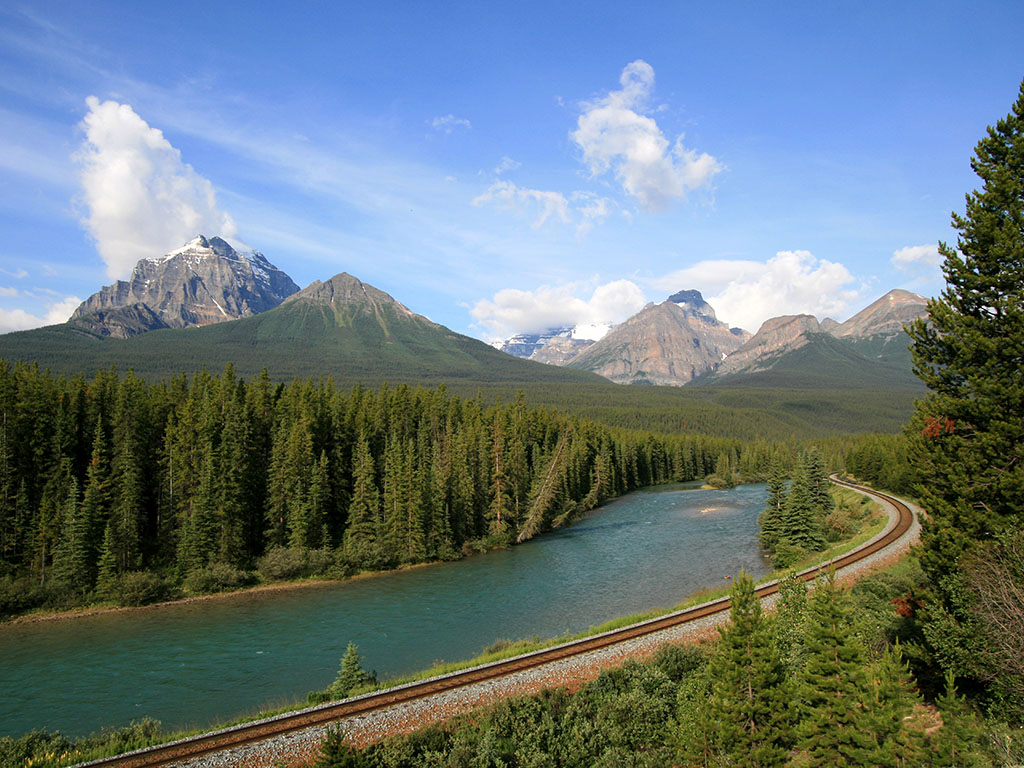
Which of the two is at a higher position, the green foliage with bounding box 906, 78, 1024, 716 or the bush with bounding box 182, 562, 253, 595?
the green foliage with bounding box 906, 78, 1024, 716

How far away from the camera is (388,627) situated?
37.0 m

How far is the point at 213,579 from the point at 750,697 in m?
47.1

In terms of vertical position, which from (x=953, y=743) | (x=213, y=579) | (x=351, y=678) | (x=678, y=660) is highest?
(x=953, y=743)

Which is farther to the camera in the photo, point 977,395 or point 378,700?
point 378,700

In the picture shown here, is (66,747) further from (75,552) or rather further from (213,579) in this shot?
(75,552)

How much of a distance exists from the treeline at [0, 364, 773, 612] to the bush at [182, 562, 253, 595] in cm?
17

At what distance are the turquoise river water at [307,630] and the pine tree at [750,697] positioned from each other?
62.5 feet

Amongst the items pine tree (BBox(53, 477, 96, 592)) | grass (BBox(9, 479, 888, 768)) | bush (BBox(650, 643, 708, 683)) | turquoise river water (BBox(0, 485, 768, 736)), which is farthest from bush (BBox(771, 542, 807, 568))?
pine tree (BBox(53, 477, 96, 592))

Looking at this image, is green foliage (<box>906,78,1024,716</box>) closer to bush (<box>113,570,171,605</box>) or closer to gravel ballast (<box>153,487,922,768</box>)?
gravel ballast (<box>153,487,922,768</box>)

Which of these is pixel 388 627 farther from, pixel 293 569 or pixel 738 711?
pixel 738 711

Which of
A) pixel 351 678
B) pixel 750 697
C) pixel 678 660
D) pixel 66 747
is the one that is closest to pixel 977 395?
pixel 750 697

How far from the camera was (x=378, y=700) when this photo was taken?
2125 cm

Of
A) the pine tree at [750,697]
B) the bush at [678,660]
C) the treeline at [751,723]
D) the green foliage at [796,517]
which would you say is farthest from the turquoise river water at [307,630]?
the pine tree at [750,697]

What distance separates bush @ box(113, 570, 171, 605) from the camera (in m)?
44.2
